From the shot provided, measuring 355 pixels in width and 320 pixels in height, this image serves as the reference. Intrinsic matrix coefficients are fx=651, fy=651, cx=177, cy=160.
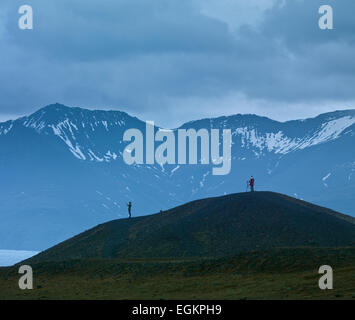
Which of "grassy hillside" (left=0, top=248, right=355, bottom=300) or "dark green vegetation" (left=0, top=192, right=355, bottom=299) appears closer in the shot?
"grassy hillside" (left=0, top=248, right=355, bottom=300)

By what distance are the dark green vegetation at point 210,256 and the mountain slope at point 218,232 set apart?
5.3 inches

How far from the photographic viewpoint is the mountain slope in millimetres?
82875

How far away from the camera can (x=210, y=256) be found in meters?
77.8

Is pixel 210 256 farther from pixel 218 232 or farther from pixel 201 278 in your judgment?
pixel 201 278

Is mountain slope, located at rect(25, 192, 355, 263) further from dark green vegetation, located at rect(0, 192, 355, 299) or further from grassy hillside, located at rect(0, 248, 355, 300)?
grassy hillside, located at rect(0, 248, 355, 300)

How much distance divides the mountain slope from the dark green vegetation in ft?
0.44

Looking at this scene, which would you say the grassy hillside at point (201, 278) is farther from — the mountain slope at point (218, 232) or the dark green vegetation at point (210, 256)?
the mountain slope at point (218, 232)

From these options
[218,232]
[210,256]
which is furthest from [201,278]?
[218,232]

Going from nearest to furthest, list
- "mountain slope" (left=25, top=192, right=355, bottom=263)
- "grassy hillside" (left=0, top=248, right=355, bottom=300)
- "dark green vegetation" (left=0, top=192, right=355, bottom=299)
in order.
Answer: "grassy hillside" (left=0, top=248, right=355, bottom=300)
"dark green vegetation" (left=0, top=192, right=355, bottom=299)
"mountain slope" (left=25, top=192, right=355, bottom=263)

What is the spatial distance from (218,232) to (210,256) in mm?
10698

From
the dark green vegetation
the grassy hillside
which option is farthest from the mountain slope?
the grassy hillside
